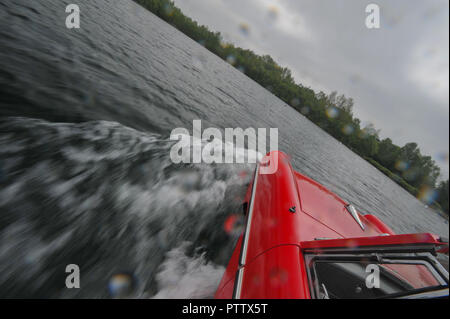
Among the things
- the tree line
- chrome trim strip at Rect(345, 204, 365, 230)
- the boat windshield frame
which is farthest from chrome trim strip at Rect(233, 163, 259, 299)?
the tree line

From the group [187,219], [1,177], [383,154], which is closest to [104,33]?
[1,177]

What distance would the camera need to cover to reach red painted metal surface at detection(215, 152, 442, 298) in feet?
4.76

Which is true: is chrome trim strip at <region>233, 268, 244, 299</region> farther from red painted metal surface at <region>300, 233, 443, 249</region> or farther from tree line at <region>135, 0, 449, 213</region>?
tree line at <region>135, 0, 449, 213</region>

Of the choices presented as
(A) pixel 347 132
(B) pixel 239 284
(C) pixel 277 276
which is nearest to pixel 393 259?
(C) pixel 277 276

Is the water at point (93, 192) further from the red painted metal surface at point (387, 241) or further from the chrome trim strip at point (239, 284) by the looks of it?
Result: the red painted metal surface at point (387, 241)

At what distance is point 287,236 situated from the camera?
6.38 ft

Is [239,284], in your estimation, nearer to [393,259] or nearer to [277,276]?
[277,276]

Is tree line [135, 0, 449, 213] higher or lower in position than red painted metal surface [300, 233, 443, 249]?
higher

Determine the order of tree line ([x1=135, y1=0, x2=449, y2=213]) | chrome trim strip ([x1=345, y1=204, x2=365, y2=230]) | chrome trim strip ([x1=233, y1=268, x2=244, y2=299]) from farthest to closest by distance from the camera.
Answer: tree line ([x1=135, y1=0, x2=449, y2=213]) → chrome trim strip ([x1=345, y1=204, x2=365, y2=230]) → chrome trim strip ([x1=233, y1=268, x2=244, y2=299])

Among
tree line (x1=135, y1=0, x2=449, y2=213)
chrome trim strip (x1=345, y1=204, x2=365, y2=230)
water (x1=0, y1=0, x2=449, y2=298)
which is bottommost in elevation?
water (x1=0, y1=0, x2=449, y2=298)

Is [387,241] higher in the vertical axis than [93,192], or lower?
higher

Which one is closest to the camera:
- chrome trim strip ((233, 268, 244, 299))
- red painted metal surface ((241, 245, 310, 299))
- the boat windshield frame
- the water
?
the boat windshield frame
